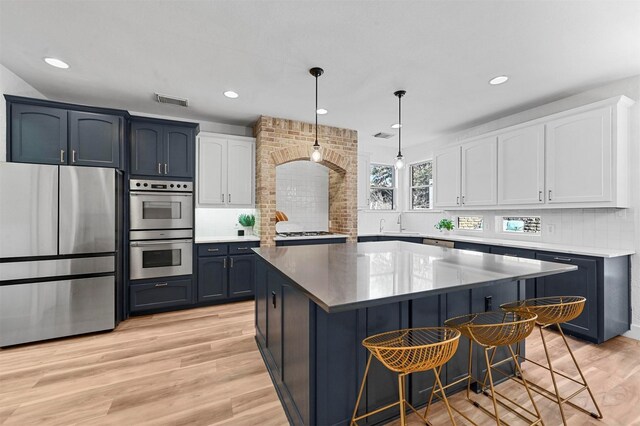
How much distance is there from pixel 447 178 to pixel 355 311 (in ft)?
12.5

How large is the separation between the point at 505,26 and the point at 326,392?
2.77m

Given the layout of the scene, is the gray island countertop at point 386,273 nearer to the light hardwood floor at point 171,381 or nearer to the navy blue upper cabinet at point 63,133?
the light hardwood floor at point 171,381

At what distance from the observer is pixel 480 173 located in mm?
4184

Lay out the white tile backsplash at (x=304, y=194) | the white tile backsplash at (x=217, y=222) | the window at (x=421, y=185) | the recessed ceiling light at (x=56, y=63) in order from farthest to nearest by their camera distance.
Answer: the window at (x=421, y=185), the white tile backsplash at (x=304, y=194), the white tile backsplash at (x=217, y=222), the recessed ceiling light at (x=56, y=63)

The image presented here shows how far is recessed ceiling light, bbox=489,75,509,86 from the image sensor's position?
297 cm

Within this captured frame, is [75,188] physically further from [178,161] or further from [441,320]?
[441,320]

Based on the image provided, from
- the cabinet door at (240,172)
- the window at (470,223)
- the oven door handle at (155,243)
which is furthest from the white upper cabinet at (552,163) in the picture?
the oven door handle at (155,243)

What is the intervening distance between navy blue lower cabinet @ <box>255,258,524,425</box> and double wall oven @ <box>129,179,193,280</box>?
2224mm

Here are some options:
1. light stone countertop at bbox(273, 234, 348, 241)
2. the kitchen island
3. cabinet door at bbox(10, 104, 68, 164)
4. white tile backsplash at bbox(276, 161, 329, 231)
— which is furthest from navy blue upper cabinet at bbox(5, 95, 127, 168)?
the kitchen island

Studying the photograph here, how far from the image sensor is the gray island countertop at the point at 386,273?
49.8 inches

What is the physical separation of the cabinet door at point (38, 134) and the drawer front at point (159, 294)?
1683 mm

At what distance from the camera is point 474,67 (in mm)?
2762

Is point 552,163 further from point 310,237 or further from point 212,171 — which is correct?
point 212,171

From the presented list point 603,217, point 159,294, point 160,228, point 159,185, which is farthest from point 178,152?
point 603,217
